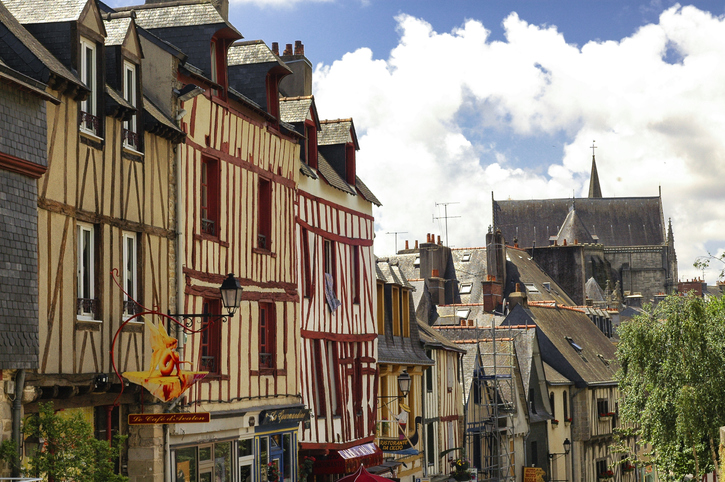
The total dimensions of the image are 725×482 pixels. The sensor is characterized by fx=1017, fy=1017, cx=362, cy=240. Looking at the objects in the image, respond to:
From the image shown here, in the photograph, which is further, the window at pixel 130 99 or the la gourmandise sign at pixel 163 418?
the window at pixel 130 99

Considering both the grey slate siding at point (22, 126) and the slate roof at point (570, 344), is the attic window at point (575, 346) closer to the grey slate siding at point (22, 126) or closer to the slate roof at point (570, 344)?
the slate roof at point (570, 344)

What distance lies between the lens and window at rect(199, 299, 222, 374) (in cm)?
1353

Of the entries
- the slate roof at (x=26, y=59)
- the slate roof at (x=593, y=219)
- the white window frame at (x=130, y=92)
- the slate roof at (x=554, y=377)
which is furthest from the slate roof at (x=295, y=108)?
the slate roof at (x=593, y=219)

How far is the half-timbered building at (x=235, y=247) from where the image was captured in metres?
13.1

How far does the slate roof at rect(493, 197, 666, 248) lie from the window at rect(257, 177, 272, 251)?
73.4 m

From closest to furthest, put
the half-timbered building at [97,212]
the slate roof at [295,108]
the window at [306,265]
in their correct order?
the half-timbered building at [97,212] < the window at [306,265] < the slate roof at [295,108]

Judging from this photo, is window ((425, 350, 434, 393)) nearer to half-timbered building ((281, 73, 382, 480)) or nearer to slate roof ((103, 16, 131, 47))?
half-timbered building ((281, 73, 382, 480))

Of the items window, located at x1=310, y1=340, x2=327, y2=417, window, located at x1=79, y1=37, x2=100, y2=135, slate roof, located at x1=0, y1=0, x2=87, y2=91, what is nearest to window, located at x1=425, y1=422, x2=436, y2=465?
window, located at x1=310, y1=340, x2=327, y2=417

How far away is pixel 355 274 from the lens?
1945 cm

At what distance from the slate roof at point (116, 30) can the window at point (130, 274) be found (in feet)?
7.20

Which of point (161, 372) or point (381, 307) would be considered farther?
point (381, 307)

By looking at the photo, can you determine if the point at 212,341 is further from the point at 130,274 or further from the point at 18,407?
the point at 18,407

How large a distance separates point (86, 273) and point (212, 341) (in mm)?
3296

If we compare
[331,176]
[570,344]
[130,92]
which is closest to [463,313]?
[570,344]
